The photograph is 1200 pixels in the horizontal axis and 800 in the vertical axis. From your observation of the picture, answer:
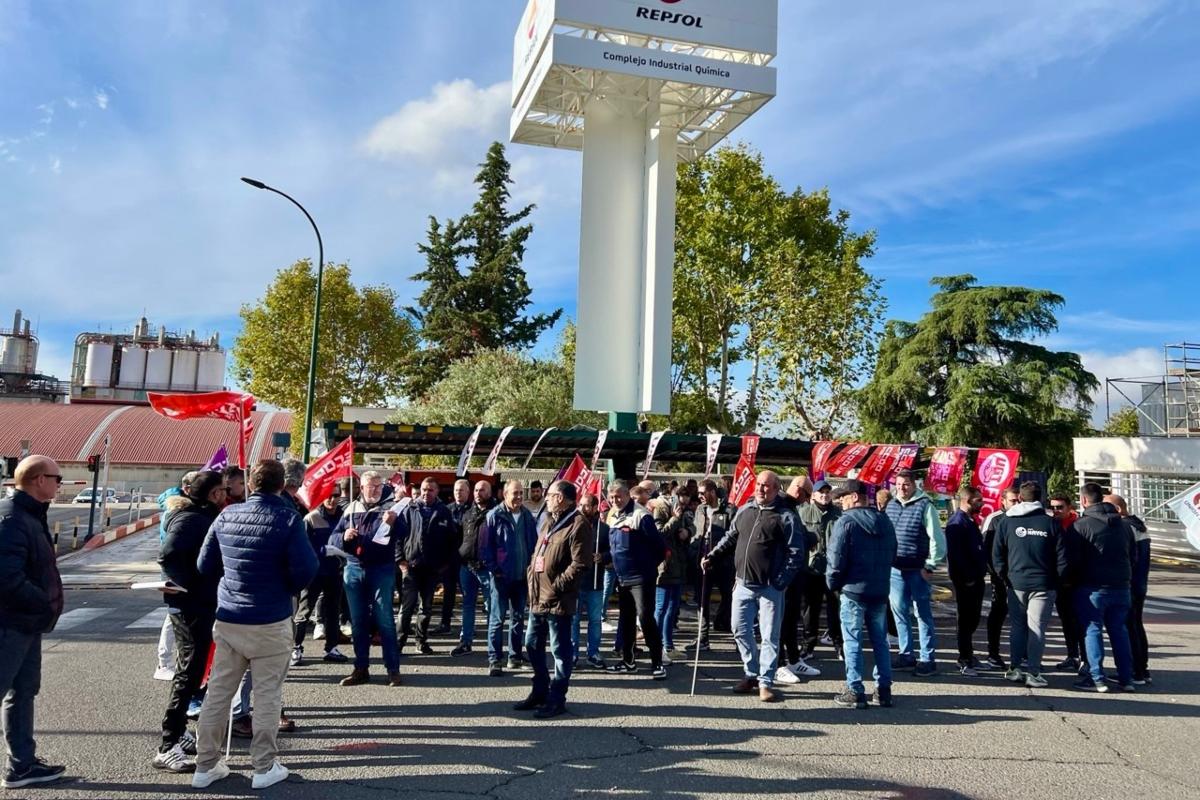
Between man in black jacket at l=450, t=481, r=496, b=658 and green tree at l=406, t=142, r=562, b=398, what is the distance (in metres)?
32.2

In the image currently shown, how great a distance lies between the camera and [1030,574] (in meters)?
7.73

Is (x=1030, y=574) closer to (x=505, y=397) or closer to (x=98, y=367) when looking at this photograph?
(x=505, y=397)

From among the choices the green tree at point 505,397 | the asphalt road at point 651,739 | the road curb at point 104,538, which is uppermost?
the green tree at point 505,397

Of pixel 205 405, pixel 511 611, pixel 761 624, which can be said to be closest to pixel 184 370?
pixel 205 405

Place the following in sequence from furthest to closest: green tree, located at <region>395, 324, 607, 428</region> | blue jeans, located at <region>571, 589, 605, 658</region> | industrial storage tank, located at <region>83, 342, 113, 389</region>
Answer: industrial storage tank, located at <region>83, 342, 113, 389</region>
green tree, located at <region>395, 324, 607, 428</region>
blue jeans, located at <region>571, 589, 605, 658</region>

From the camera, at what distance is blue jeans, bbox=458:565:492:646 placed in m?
8.85

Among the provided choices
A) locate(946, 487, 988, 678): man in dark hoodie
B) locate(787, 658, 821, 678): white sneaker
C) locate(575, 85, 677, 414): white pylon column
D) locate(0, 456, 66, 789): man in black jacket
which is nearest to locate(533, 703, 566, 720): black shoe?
locate(787, 658, 821, 678): white sneaker

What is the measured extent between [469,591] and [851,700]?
416cm

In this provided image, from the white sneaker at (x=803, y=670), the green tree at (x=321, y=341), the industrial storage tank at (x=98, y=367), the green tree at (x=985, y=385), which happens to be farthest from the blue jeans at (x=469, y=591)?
the industrial storage tank at (x=98, y=367)

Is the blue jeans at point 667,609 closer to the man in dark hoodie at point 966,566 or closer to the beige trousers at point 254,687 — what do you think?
the man in dark hoodie at point 966,566

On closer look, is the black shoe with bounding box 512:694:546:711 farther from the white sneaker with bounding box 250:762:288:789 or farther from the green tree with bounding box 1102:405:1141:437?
the green tree with bounding box 1102:405:1141:437

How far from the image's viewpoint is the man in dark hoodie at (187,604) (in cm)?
528

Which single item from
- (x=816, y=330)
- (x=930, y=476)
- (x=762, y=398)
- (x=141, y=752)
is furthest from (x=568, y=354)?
(x=141, y=752)

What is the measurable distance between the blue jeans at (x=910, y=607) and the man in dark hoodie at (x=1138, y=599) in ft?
6.29
